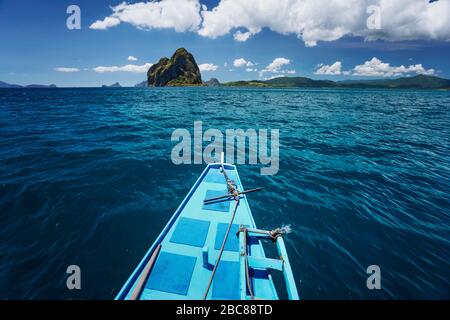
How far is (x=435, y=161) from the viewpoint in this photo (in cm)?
1297

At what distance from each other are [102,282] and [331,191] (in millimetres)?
9642

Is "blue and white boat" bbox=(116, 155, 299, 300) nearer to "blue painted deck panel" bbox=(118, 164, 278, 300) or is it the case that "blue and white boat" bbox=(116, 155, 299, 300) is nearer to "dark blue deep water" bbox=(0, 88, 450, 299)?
"blue painted deck panel" bbox=(118, 164, 278, 300)

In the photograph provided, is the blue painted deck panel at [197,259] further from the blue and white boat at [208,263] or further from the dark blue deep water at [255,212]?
the dark blue deep water at [255,212]

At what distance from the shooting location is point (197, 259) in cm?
508

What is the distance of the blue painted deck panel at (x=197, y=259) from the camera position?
4.27 meters

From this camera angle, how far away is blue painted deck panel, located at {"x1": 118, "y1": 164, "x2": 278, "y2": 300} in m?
4.27

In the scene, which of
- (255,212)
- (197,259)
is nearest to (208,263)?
(197,259)

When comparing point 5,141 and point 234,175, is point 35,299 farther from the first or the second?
point 5,141

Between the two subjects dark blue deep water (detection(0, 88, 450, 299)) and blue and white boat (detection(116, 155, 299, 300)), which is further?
dark blue deep water (detection(0, 88, 450, 299))

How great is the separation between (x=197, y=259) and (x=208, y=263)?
37 centimetres

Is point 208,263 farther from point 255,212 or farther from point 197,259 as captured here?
point 255,212

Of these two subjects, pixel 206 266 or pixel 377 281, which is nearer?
pixel 206 266

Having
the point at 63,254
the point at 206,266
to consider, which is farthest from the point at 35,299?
the point at 206,266

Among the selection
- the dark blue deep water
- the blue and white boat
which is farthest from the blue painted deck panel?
the dark blue deep water
